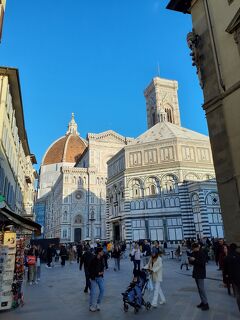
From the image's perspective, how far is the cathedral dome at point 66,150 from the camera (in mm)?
91938

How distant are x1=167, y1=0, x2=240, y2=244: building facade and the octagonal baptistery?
79197mm

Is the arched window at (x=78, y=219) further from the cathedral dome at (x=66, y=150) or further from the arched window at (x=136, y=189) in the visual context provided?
the cathedral dome at (x=66, y=150)

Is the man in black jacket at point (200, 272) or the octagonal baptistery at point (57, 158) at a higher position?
the octagonal baptistery at point (57, 158)

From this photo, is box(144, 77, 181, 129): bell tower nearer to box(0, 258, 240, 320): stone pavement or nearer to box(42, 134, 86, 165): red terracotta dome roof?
box(42, 134, 86, 165): red terracotta dome roof

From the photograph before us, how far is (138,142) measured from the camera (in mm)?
40125

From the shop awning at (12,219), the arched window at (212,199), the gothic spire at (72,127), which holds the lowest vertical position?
the shop awning at (12,219)

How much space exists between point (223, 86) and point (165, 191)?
26628mm

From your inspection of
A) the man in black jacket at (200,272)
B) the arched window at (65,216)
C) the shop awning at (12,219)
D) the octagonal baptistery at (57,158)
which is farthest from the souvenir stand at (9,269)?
the octagonal baptistery at (57,158)

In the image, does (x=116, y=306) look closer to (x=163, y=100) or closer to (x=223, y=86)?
(x=223, y=86)

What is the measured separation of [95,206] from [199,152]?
3329 cm

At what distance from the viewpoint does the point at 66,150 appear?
92.9m

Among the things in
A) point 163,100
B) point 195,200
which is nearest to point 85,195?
point 163,100

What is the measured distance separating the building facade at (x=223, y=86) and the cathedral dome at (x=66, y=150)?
82.6 meters

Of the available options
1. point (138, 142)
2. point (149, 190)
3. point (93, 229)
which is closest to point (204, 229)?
point (149, 190)
